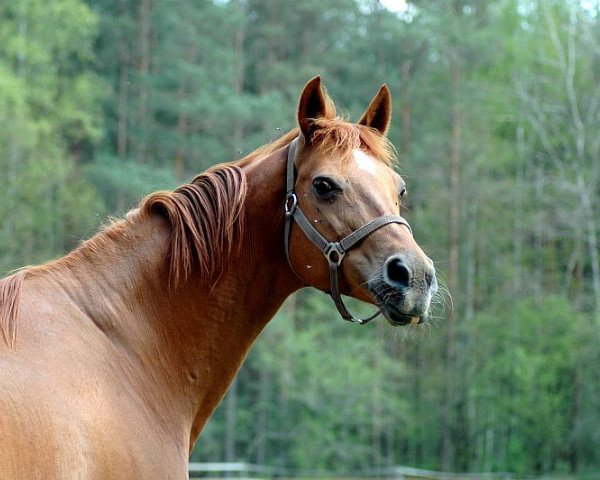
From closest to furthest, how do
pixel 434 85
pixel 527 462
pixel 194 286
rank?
pixel 194 286
pixel 527 462
pixel 434 85

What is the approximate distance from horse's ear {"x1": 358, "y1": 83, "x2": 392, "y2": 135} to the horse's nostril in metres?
1.03

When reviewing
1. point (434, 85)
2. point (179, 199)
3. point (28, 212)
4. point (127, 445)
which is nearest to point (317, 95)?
point (179, 199)

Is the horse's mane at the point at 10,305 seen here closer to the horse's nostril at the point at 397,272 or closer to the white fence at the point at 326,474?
the horse's nostril at the point at 397,272

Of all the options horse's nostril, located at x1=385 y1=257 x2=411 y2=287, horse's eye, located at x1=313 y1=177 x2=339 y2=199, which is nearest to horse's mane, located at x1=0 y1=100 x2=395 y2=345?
horse's eye, located at x1=313 y1=177 x2=339 y2=199

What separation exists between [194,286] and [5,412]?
1246 mm

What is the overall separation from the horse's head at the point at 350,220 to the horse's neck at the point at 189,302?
0.17 metres

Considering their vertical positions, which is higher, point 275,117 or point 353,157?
point 275,117

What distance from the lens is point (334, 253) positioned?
4.32 metres

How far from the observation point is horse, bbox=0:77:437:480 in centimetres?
377

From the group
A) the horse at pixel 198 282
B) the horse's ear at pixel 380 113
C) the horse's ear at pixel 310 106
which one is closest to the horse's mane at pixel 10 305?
A: the horse at pixel 198 282

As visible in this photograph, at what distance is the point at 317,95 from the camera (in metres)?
4.60

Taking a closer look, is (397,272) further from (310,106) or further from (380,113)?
(380,113)

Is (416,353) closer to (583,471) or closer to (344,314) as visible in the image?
(583,471)

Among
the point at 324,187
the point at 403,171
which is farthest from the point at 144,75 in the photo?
the point at 324,187
